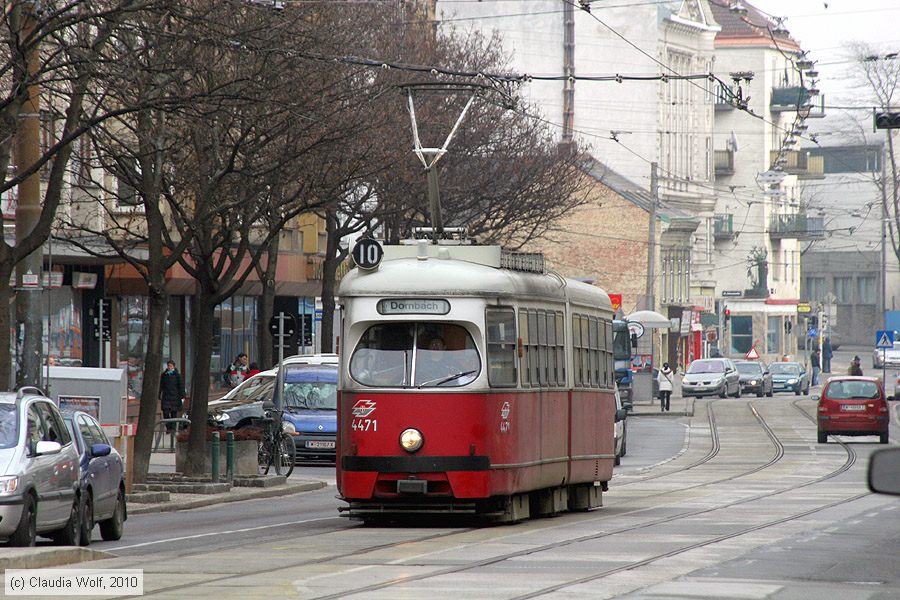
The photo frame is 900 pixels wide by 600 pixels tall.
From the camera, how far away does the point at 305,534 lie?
60.1ft

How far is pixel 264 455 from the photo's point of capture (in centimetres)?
3206

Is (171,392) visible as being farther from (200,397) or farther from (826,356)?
(826,356)

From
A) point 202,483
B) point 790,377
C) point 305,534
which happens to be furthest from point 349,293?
point 790,377

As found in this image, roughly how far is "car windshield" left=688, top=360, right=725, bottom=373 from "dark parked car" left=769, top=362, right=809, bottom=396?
7.08m

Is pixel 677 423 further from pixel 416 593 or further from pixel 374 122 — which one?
pixel 416 593

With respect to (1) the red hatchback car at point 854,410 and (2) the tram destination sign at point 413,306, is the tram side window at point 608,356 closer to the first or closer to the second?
(2) the tram destination sign at point 413,306

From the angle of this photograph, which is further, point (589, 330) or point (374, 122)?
point (374, 122)

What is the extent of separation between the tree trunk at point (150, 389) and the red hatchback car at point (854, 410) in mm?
21631

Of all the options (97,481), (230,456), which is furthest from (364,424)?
(230,456)

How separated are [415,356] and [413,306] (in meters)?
0.49

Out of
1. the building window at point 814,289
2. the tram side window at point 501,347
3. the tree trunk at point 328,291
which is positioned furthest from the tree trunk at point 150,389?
the building window at point 814,289

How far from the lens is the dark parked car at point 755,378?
74.5 m

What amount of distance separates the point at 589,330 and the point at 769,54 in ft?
276

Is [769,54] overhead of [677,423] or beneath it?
overhead
